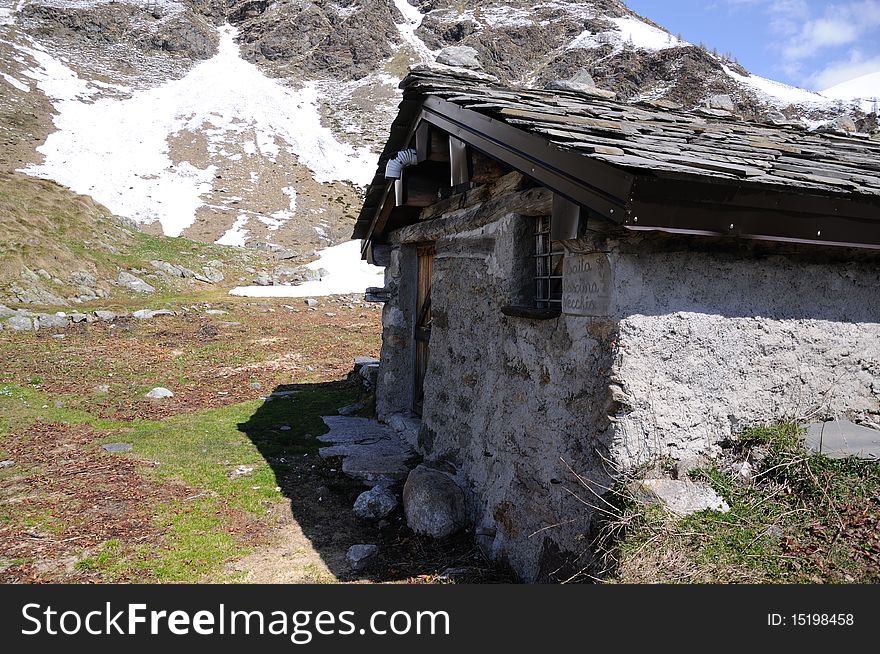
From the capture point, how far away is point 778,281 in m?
3.54

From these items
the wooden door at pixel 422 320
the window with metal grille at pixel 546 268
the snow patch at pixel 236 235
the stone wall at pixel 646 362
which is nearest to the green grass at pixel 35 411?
the wooden door at pixel 422 320

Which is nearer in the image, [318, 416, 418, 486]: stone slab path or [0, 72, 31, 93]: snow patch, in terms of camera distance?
[318, 416, 418, 486]: stone slab path

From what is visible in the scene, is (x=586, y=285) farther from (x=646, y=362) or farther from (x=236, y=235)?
(x=236, y=235)

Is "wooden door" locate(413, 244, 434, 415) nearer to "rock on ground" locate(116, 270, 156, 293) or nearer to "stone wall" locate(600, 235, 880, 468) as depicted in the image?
"stone wall" locate(600, 235, 880, 468)

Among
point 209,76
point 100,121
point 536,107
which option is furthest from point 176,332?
point 209,76

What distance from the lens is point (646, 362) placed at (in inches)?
129

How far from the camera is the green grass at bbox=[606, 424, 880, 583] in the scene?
2.85 metres

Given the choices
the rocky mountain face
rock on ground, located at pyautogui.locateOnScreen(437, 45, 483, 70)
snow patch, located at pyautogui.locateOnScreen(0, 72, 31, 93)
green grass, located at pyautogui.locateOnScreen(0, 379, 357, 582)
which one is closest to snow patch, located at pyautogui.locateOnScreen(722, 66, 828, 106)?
the rocky mountain face

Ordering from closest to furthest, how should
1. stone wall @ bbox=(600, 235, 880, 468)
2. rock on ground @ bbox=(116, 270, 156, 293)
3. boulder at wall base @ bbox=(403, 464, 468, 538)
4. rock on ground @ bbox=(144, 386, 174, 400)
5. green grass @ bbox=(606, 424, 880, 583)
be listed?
green grass @ bbox=(606, 424, 880, 583)
stone wall @ bbox=(600, 235, 880, 468)
boulder at wall base @ bbox=(403, 464, 468, 538)
rock on ground @ bbox=(144, 386, 174, 400)
rock on ground @ bbox=(116, 270, 156, 293)

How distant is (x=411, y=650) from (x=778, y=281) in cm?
295

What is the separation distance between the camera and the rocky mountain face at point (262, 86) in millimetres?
35094

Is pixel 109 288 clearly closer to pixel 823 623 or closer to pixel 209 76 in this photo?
pixel 823 623

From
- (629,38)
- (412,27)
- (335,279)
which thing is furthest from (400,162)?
(412,27)

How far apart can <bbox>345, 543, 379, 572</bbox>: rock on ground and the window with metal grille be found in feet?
7.76
